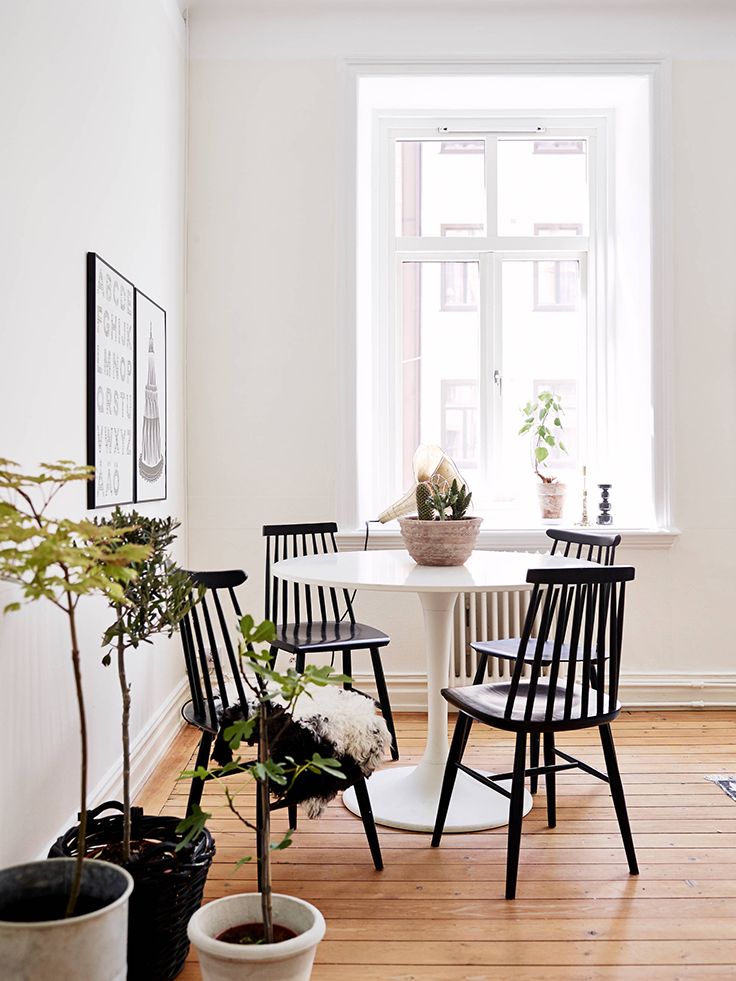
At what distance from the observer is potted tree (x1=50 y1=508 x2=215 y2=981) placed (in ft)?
5.83

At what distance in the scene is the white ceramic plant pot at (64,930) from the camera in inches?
55.2

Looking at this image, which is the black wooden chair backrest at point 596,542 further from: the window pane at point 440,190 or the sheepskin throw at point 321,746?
the window pane at point 440,190

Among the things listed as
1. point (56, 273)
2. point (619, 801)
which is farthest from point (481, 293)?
point (619, 801)

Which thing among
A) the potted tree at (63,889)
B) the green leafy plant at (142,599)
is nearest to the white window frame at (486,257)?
the green leafy plant at (142,599)

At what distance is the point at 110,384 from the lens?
2672 mm

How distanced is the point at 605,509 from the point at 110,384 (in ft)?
7.63

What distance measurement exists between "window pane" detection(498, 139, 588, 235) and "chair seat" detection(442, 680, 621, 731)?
8.57 feet

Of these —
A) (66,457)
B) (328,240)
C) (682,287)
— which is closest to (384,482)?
(328,240)

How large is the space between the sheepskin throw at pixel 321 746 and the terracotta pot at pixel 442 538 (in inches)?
24.8

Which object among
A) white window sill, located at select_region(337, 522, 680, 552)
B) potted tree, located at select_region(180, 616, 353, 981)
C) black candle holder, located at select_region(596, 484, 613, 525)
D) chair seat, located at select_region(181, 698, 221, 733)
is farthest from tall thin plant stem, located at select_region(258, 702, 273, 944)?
black candle holder, located at select_region(596, 484, 613, 525)

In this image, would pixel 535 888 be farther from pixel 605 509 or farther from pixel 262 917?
pixel 605 509

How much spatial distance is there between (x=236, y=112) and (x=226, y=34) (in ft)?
1.11

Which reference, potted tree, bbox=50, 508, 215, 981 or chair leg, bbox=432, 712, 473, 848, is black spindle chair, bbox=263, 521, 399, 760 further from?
potted tree, bbox=50, 508, 215, 981

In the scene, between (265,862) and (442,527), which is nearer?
(265,862)
